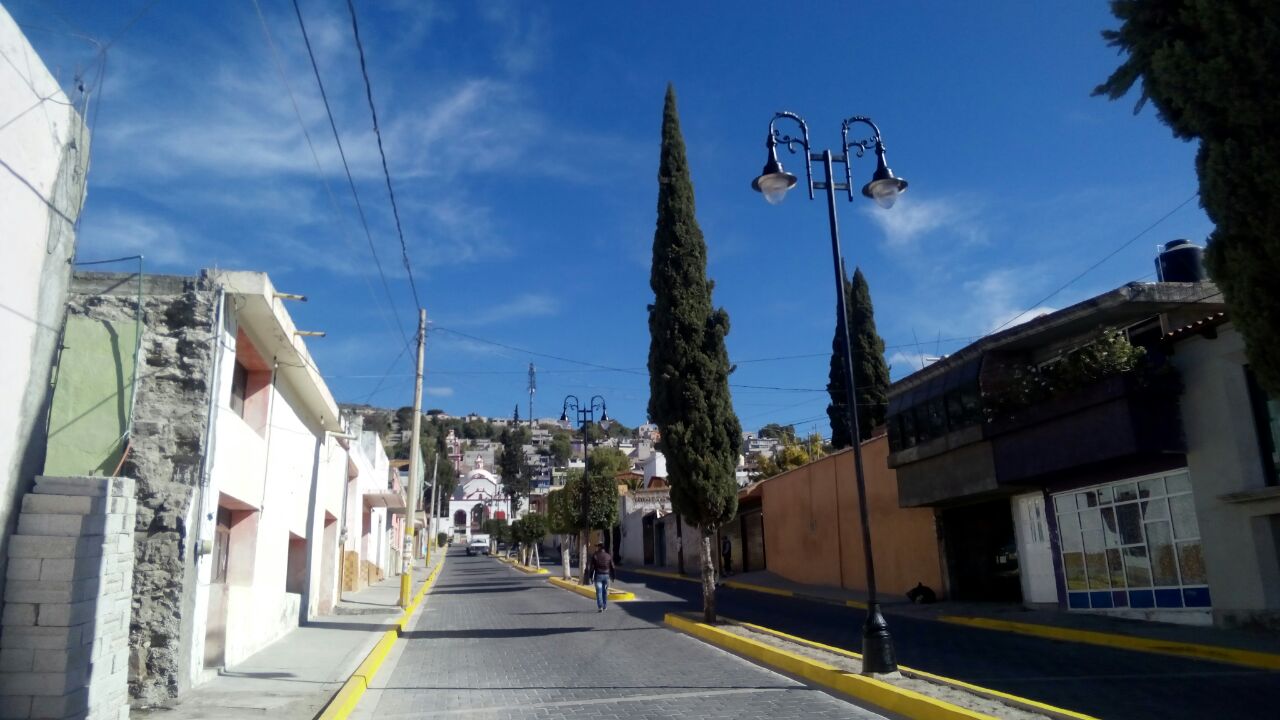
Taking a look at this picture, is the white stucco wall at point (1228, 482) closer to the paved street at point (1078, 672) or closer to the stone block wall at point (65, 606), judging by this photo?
the paved street at point (1078, 672)

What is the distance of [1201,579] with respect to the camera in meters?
14.7

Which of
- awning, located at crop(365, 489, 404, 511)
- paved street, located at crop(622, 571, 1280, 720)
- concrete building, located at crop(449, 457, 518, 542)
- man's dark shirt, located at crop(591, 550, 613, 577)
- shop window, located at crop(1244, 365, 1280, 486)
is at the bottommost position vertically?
paved street, located at crop(622, 571, 1280, 720)

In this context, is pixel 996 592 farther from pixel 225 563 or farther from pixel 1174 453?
pixel 225 563

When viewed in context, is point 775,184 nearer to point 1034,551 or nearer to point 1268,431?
point 1268,431

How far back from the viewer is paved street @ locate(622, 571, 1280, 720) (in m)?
8.67

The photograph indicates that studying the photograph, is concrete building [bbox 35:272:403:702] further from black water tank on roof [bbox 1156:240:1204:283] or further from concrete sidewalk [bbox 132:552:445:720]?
black water tank on roof [bbox 1156:240:1204:283]

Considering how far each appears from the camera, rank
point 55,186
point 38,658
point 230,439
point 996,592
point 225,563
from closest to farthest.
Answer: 1. point 38,658
2. point 55,186
3. point 230,439
4. point 225,563
5. point 996,592

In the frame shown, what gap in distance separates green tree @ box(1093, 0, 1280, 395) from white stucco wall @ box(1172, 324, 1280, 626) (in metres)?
8.37

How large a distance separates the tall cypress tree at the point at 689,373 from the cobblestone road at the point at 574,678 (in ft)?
9.26

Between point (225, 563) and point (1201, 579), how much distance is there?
618 inches

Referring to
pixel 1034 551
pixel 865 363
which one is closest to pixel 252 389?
pixel 1034 551

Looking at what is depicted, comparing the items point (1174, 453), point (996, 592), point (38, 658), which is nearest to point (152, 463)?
point (38, 658)

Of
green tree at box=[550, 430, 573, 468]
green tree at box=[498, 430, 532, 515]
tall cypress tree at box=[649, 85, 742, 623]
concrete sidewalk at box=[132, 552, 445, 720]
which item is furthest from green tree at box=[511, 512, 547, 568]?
green tree at box=[550, 430, 573, 468]

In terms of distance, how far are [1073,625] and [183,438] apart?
A: 592 inches
